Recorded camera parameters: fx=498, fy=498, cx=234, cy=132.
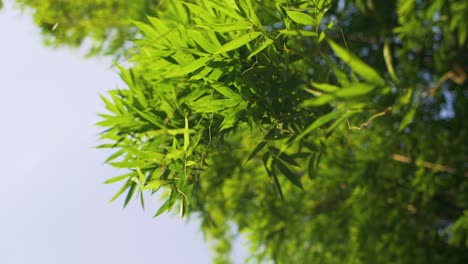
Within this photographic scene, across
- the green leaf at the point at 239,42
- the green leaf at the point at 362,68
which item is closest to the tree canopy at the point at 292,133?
the green leaf at the point at 239,42

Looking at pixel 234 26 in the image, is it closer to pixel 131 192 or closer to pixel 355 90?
pixel 355 90

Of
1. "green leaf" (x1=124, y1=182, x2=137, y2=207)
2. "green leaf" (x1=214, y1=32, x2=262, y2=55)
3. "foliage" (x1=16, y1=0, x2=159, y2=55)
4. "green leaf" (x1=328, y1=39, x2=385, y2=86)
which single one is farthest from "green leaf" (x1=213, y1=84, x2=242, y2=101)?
"foliage" (x1=16, y1=0, x2=159, y2=55)

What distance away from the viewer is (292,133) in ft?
7.19

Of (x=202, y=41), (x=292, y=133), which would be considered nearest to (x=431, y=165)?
(x=292, y=133)

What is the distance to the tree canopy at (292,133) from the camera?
2.18 metres

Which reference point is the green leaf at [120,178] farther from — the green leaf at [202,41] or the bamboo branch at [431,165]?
the bamboo branch at [431,165]

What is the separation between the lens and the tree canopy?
7.14 feet

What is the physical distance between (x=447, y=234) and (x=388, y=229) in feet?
2.28

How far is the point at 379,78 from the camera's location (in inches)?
57.6

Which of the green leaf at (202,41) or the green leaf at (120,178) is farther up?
the green leaf at (202,41)

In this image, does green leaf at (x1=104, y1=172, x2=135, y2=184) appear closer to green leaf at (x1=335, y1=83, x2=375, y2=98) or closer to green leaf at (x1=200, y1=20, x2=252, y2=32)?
green leaf at (x1=200, y1=20, x2=252, y2=32)

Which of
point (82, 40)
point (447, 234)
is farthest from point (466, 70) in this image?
point (82, 40)

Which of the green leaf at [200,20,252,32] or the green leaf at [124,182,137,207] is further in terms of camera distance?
the green leaf at [124,182,137,207]

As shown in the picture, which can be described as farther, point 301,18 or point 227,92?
point 227,92
